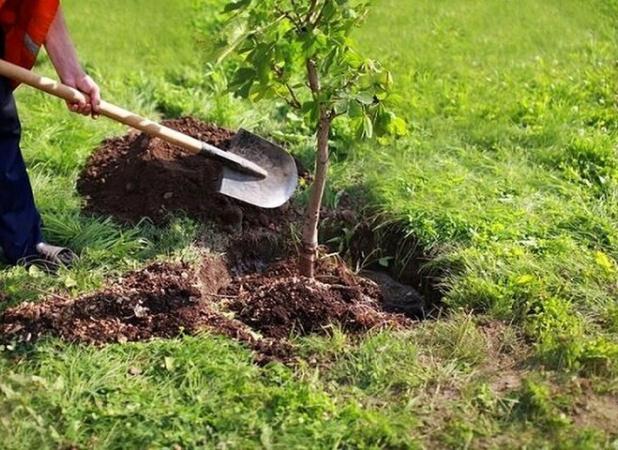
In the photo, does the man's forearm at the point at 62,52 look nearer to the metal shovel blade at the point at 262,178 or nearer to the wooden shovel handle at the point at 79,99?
the wooden shovel handle at the point at 79,99

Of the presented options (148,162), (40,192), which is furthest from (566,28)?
(40,192)

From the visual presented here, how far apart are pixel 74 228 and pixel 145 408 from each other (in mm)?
1580

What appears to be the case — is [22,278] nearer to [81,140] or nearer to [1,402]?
[1,402]

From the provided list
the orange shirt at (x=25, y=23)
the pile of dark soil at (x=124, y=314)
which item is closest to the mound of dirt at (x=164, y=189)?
the pile of dark soil at (x=124, y=314)

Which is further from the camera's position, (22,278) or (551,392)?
(22,278)

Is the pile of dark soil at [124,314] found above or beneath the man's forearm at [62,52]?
beneath

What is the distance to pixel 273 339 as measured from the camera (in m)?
4.11

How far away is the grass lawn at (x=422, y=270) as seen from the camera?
3525mm

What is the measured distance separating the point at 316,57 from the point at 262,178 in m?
1.02

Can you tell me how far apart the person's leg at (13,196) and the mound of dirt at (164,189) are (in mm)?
527

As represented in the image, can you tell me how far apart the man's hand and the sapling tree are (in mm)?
669

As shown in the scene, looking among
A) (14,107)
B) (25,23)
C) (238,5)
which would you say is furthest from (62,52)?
(238,5)

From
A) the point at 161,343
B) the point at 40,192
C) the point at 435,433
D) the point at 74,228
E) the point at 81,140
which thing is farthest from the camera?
the point at 81,140

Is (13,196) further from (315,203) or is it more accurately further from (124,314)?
(315,203)
